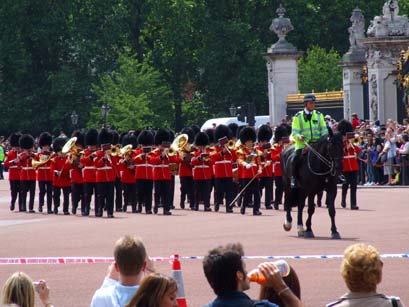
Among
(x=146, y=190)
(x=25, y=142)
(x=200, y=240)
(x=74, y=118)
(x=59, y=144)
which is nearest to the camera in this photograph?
(x=200, y=240)

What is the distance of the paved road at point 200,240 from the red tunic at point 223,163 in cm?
96

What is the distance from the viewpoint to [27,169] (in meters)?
28.2

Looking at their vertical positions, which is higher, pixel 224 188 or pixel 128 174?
pixel 128 174

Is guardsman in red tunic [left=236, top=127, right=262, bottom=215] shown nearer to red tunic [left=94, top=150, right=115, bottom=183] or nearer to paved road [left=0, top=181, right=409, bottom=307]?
paved road [left=0, top=181, right=409, bottom=307]

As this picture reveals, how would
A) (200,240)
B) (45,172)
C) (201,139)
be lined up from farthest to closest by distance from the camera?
(45,172)
(201,139)
(200,240)

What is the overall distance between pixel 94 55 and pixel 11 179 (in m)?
38.6

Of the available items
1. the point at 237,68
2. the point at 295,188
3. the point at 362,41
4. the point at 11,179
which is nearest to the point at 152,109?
the point at 237,68

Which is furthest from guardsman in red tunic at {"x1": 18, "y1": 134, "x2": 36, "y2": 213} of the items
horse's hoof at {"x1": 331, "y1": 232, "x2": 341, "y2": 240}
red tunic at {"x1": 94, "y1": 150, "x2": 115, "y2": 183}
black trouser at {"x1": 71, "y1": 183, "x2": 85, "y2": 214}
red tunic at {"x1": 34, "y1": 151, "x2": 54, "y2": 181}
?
horse's hoof at {"x1": 331, "y1": 232, "x2": 341, "y2": 240}

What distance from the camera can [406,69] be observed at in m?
34.0

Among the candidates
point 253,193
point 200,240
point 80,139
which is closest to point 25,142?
point 80,139

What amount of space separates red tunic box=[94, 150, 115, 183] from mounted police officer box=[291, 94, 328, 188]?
668 centimetres

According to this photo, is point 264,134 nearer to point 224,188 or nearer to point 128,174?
point 224,188

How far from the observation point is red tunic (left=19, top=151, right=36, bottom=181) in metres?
28.1

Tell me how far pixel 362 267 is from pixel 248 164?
18780 millimetres
